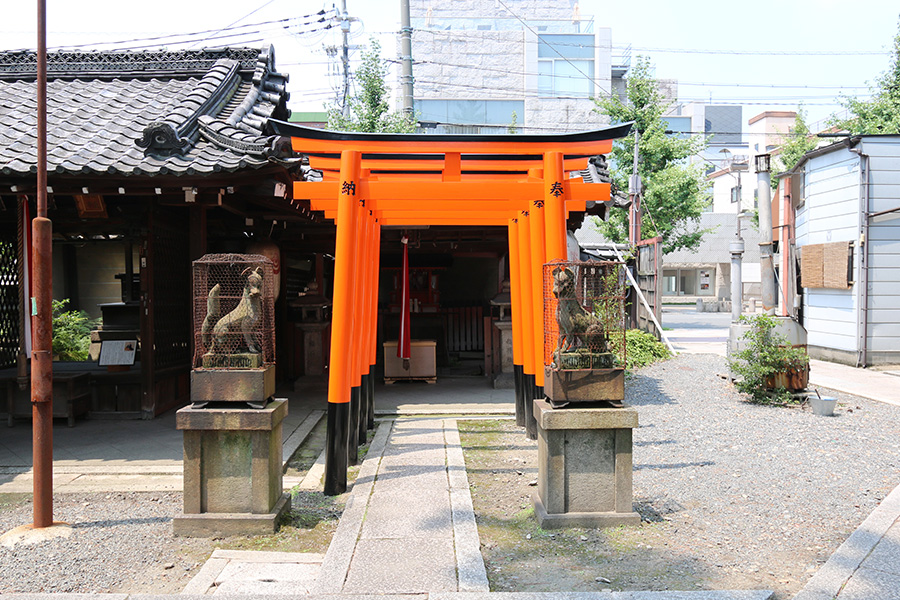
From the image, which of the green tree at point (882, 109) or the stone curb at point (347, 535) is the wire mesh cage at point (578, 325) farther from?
the green tree at point (882, 109)

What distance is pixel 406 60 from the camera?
18328 millimetres

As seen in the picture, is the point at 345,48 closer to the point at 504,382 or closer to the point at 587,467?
the point at 504,382

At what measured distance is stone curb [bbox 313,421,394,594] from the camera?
3941mm

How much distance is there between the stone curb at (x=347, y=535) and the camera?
3.94 m

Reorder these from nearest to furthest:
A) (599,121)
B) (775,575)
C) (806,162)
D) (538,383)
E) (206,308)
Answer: (775,575) < (206,308) < (538,383) < (806,162) < (599,121)

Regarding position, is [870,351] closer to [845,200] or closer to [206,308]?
[845,200]

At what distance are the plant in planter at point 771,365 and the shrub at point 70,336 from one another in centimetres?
1308

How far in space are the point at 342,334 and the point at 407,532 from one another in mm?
1914

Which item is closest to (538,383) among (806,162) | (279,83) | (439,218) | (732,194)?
(439,218)

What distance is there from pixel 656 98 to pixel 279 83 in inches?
672

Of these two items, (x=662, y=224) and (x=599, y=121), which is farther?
(x=599, y=121)

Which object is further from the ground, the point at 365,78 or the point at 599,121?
the point at 599,121

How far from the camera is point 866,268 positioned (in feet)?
45.0

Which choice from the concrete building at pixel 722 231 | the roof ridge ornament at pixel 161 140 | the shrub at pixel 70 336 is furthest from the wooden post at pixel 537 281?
the concrete building at pixel 722 231
